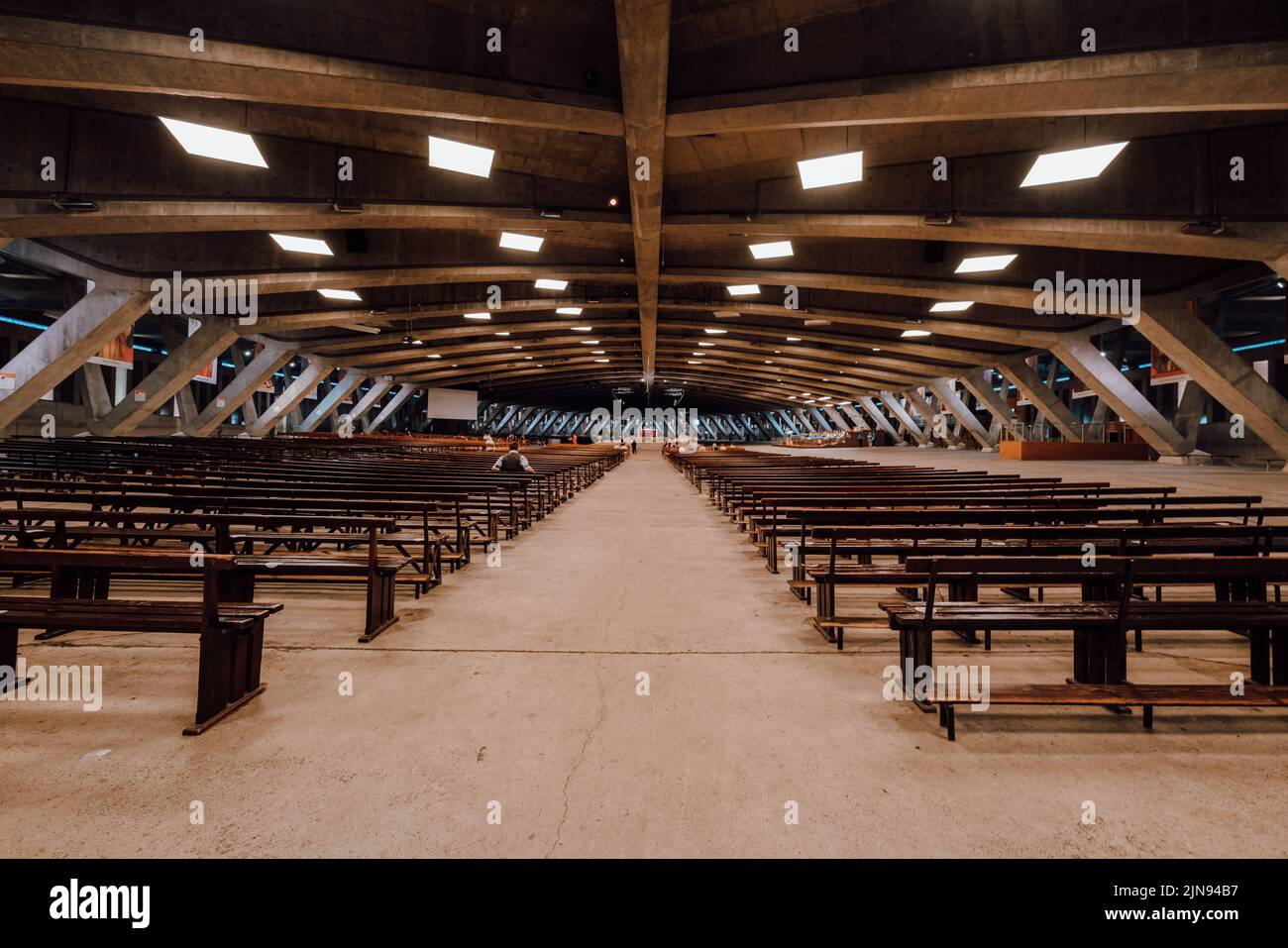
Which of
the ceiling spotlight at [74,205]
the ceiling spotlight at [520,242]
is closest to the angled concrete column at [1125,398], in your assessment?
the ceiling spotlight at [520,242]

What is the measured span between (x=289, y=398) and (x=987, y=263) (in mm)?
29831

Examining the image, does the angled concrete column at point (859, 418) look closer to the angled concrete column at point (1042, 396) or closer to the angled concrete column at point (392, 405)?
the angled concrete column at point (1042, 396)

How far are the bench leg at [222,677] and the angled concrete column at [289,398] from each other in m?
29.7

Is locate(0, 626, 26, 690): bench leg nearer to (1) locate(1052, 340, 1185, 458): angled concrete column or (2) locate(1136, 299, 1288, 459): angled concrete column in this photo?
(2) locate(1136, 299, 1288, 459): angled concrete column

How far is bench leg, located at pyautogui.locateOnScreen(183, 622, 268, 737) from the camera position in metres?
2.57

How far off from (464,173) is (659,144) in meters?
5.43

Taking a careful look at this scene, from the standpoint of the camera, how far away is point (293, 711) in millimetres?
2713

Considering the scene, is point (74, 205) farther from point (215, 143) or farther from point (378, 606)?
point (378, 606)

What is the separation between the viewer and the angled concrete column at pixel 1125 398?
18969 millimetres

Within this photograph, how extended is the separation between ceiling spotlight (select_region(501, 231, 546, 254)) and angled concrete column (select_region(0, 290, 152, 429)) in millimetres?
10123

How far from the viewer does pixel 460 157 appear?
11.6 m

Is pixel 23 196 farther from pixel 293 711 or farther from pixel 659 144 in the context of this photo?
pixel 293 711
